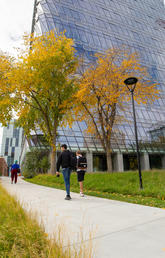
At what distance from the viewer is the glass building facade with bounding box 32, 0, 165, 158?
28234 millimetres

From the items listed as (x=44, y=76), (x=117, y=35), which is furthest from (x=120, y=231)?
(x=117, y=35)

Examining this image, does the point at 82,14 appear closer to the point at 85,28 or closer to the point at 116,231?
the point at 85,28

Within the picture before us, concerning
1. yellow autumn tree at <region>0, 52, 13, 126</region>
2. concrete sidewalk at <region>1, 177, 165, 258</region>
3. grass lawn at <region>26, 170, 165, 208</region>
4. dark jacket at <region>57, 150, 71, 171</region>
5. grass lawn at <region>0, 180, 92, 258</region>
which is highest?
yellow autumn tree at <region>0, 52, 13, 126</region>

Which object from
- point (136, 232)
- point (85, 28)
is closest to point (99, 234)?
point (136, 232)

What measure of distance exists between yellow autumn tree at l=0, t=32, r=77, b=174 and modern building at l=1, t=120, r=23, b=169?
2855 inches

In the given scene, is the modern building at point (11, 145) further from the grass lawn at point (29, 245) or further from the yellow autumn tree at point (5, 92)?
the grass lawn at point (29, 245)

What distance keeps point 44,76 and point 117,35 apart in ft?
118

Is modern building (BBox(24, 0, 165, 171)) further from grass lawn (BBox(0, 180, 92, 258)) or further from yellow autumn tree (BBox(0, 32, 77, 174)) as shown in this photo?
grass lawn (BBox(0, 180, 92, 258))

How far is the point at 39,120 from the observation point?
17.8 m

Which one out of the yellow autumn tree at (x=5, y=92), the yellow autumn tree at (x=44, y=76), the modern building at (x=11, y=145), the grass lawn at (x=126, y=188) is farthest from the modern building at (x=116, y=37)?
the modern building at (x=11, y=145)

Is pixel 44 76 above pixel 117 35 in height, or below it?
below

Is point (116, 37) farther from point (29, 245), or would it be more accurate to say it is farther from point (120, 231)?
point (29, 245)

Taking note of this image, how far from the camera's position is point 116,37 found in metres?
41.2

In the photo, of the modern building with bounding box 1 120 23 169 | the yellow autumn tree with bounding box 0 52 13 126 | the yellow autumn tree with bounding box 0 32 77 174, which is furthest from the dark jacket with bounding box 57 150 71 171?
the modern building with bounding box 1 120 23 169
